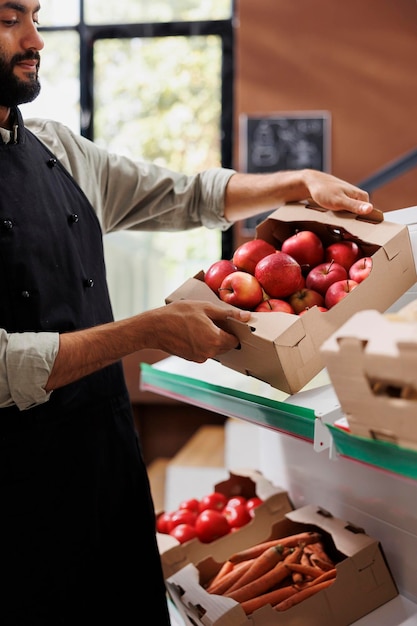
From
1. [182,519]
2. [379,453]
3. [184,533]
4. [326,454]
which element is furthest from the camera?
[182,519]

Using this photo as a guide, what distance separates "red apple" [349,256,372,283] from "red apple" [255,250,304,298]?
110mm

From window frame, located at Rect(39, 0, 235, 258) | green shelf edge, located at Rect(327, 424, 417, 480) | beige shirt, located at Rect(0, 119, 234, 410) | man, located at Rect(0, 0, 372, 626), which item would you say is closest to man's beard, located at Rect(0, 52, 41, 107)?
man, located at Rect(0, 0, 372, 626)

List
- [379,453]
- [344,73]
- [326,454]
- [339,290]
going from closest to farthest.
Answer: [379,453] < [339,290] < [326,454] < [344,73]

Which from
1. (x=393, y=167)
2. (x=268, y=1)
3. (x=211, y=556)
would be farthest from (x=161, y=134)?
(x=211, y=556)

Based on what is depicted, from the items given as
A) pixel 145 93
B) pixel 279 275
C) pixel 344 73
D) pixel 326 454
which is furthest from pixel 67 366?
pixel 145 93

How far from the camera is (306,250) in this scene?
5.32ft

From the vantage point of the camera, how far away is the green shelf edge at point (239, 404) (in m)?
1.32

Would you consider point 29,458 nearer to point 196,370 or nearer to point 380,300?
point 196,370

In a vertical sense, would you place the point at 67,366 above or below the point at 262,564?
above

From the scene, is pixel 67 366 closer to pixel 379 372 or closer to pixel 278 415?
pixel 278 415

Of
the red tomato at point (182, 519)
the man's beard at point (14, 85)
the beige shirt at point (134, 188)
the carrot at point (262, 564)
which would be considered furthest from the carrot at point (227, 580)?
the man's beard at point (14, 85)

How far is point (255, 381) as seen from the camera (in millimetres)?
1657

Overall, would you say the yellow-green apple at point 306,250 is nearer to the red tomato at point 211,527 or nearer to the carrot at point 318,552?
the carrot at point 318,552

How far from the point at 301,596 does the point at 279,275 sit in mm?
714
